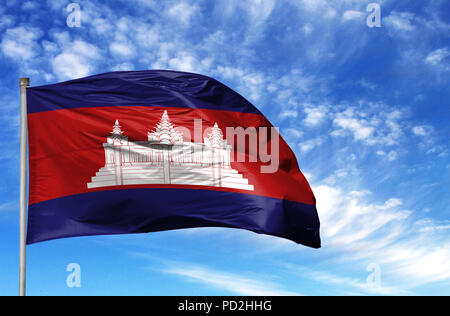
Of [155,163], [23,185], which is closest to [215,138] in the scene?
[155,163]

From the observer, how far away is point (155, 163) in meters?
12.2

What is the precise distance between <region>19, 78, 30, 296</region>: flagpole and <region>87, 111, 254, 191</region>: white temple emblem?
1526mm

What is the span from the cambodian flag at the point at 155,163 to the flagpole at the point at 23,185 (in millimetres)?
539

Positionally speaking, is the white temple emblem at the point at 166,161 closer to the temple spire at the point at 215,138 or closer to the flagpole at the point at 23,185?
the temple spire at the point at 215,138

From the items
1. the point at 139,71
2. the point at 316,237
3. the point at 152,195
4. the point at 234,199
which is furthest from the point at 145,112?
the point at 316,237

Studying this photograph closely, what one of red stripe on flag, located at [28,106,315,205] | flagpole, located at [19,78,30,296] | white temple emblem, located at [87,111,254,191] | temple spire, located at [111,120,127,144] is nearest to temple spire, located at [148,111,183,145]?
white temple emblem, located at [87,111,254,191]

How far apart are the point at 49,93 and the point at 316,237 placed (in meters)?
7.20

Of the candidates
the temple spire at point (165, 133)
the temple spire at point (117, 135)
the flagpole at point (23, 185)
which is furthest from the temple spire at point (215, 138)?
the flagpole at point (23, 185)

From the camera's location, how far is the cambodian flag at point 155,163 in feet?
37.6

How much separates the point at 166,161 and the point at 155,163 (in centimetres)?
26

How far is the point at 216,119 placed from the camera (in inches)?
519

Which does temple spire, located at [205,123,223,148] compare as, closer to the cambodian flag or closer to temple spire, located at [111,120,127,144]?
the cambodian flag

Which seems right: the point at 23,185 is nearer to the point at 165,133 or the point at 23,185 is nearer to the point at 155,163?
the point at 155,163

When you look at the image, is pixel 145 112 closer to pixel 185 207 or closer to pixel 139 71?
pixel 139 71
